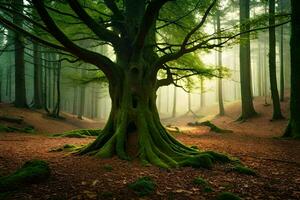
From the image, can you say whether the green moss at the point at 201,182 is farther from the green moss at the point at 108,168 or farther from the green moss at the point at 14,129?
the green moss at the point at 14,129

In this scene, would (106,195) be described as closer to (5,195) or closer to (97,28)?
(5,195)

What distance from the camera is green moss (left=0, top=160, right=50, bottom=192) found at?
4598mm

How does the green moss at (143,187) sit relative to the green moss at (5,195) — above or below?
below

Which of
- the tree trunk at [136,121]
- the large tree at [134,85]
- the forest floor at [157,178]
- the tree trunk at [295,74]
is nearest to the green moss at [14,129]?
the forest floor at [157,178]

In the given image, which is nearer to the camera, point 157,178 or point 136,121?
point 157,178

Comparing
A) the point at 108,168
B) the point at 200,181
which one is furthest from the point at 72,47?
the point at 200,181

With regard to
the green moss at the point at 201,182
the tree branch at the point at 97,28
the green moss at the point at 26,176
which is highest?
the tree branch at the point at 97,28

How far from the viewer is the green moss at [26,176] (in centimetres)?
460

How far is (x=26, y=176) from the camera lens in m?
4.91

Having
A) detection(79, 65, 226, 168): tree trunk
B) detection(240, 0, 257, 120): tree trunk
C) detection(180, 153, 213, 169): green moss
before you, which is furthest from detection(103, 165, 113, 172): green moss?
detection(240, 0, 257, 120): tree trunk

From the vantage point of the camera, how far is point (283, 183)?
19.2 ft

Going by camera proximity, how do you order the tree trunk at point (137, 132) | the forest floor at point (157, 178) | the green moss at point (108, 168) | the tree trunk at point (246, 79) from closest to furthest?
the forest floor at point (157, 178) → the green moss at point (108, 168) → the tree trunk at point (137, 132) → the tree trunk at point (246, 79)

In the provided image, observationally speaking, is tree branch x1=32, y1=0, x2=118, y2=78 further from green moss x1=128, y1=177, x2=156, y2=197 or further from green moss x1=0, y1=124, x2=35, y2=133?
green moss x1=0, y1=124, x2=35, y2=133

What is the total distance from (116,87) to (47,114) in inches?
595
